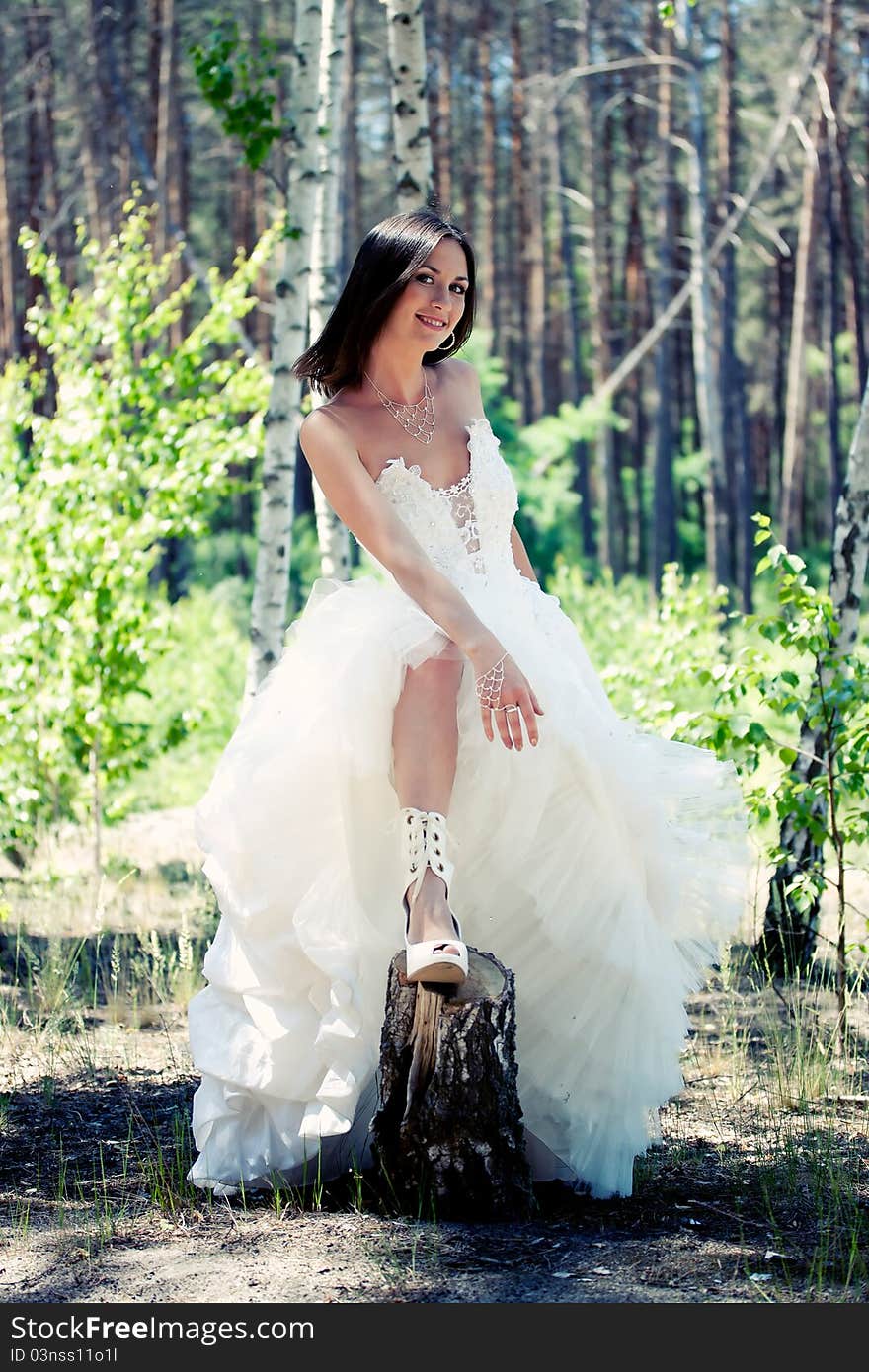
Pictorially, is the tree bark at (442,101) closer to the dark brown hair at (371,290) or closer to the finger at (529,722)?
the dark brown hair at (371,290)

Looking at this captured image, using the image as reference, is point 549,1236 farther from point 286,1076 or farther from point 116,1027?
point 116,1027

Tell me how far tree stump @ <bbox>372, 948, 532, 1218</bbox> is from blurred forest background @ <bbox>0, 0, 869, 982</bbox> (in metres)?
1.57

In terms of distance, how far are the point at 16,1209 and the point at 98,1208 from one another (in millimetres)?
192

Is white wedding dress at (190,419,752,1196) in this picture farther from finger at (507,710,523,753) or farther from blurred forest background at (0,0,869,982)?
blurred forest background at (0,0,869,982)

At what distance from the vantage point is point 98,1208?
3.13 metres

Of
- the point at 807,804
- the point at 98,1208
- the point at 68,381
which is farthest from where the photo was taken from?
the point at 68,381

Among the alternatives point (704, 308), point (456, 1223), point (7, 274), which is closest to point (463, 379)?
point (456, 1223)

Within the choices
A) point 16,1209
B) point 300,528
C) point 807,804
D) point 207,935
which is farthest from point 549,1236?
point 300,528

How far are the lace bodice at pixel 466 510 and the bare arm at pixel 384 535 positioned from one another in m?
0.08

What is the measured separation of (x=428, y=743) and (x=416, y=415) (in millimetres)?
924

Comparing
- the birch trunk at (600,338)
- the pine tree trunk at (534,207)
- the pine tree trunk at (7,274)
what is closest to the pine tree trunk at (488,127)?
the pine tree trunk at (534,207)

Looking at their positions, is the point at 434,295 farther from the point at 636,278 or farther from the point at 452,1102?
the point at 636,278

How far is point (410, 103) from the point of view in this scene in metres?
A: 6.25

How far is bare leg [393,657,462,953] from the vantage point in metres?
3.12
